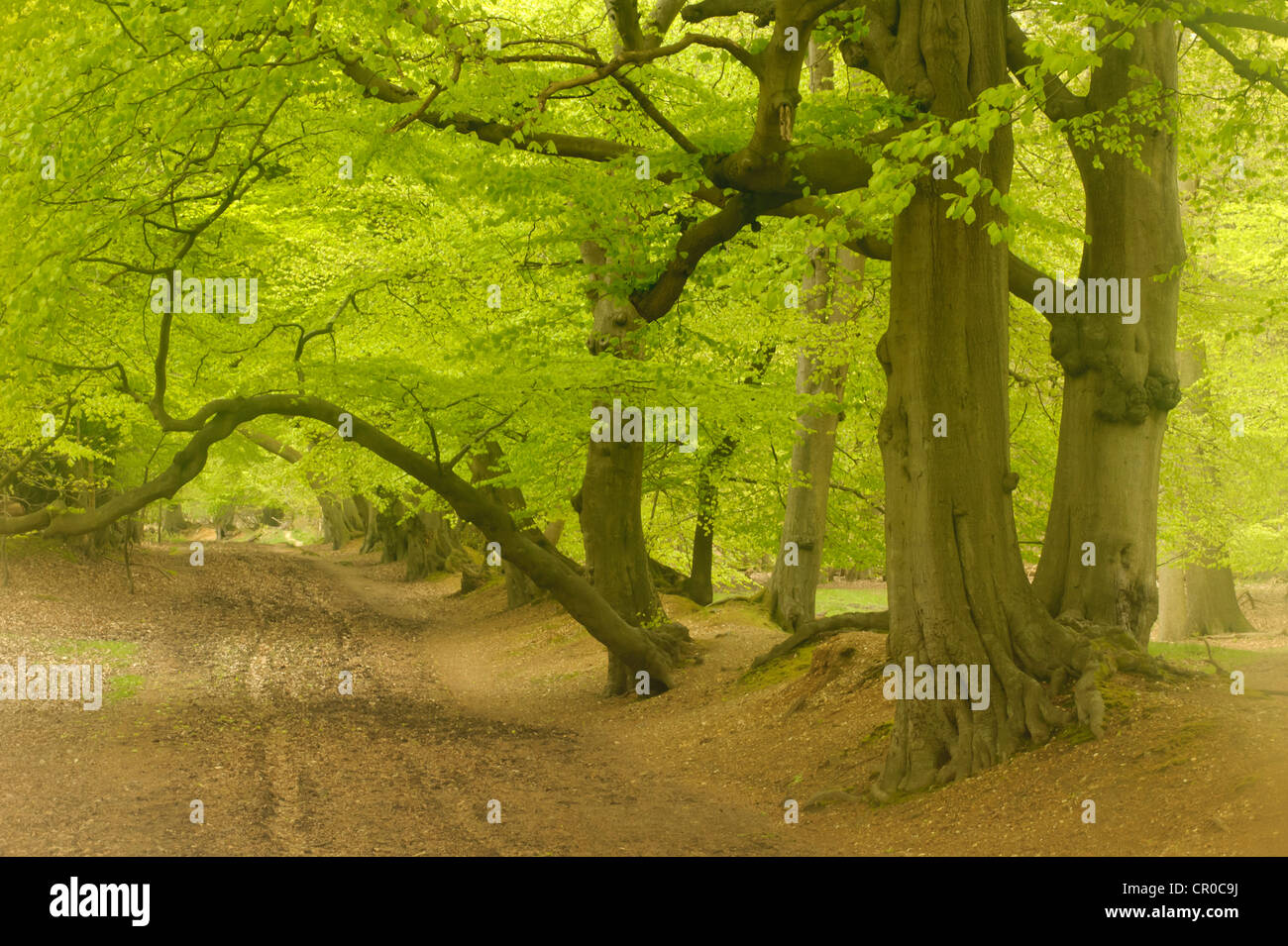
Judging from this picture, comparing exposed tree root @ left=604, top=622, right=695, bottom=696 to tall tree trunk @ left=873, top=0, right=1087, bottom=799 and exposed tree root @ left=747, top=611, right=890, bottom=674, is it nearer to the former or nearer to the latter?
exposed tree root @ left=747, top=611, right=890, bottom=674

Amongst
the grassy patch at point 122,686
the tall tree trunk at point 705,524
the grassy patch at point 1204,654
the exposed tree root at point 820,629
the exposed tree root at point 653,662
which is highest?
the tall tree trunk at point 705,524

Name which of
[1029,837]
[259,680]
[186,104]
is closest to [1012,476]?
[1029,837]

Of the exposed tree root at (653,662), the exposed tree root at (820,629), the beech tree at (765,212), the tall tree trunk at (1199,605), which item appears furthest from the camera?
the tall tree trunk at (1199,605)

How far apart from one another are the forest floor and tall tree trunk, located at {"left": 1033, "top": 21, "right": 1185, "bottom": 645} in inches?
43.4

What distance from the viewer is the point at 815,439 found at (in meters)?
15.6

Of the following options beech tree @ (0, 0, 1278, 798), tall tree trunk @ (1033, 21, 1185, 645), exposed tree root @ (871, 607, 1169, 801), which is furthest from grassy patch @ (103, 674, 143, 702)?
tall tree trunk @ (1033, 21, 1185, 645)

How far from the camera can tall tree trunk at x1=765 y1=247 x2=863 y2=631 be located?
15133 mm

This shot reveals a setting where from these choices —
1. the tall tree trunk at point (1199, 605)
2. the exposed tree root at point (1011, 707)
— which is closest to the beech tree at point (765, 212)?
the exposed tree root at point (1011, 707)

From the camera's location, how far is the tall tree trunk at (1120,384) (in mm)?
9305

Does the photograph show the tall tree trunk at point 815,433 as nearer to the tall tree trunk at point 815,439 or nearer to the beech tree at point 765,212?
the tall tree trunk at point 815,439

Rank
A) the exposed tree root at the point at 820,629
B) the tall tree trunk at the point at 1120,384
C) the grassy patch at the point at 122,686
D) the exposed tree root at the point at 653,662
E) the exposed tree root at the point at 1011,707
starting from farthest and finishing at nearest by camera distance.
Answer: the exposed tree root at the point at 653,662
the grassy patch at the point at 122,686
the exposed tree root at the point at 820,629
the tall tree trunk at the point at 1120,384
the exposed tree root at the point at 1011,707

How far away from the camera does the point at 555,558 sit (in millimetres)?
13820

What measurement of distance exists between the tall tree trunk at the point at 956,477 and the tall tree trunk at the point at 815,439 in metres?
6.05

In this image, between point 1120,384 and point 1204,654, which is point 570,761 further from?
point 1204,654
